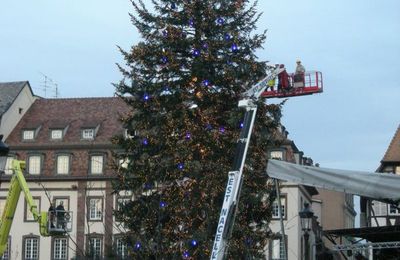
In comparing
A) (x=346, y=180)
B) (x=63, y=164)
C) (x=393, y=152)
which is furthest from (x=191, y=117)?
(x=63, y=164)

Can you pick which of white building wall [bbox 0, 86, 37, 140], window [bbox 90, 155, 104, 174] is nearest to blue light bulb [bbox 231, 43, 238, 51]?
window [bbox 90, 155, 104, 174]

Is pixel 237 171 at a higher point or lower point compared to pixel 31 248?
higher

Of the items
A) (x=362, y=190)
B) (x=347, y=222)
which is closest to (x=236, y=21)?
(x=362, y=190)

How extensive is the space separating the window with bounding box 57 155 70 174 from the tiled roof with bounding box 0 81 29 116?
592 centimetres

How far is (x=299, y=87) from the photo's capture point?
73.7ft

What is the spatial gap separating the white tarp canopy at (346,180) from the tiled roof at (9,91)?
5450cm

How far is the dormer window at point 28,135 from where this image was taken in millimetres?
67625

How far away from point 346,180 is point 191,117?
1582 centimetres

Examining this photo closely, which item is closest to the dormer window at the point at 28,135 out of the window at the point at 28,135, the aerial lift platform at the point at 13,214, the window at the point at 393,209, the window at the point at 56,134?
the window at the point at 28,135

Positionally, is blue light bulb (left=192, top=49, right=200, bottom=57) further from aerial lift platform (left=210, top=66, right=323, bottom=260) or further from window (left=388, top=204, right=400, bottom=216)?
aerial lift platform (left=210, top=66, right=323, bottom=260)

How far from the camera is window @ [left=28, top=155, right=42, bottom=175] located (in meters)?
66.3

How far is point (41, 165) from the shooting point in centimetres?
6638

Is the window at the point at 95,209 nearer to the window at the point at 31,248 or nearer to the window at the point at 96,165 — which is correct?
the window at the point at 96,165

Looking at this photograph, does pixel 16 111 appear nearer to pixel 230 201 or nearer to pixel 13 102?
pixel 13 102
